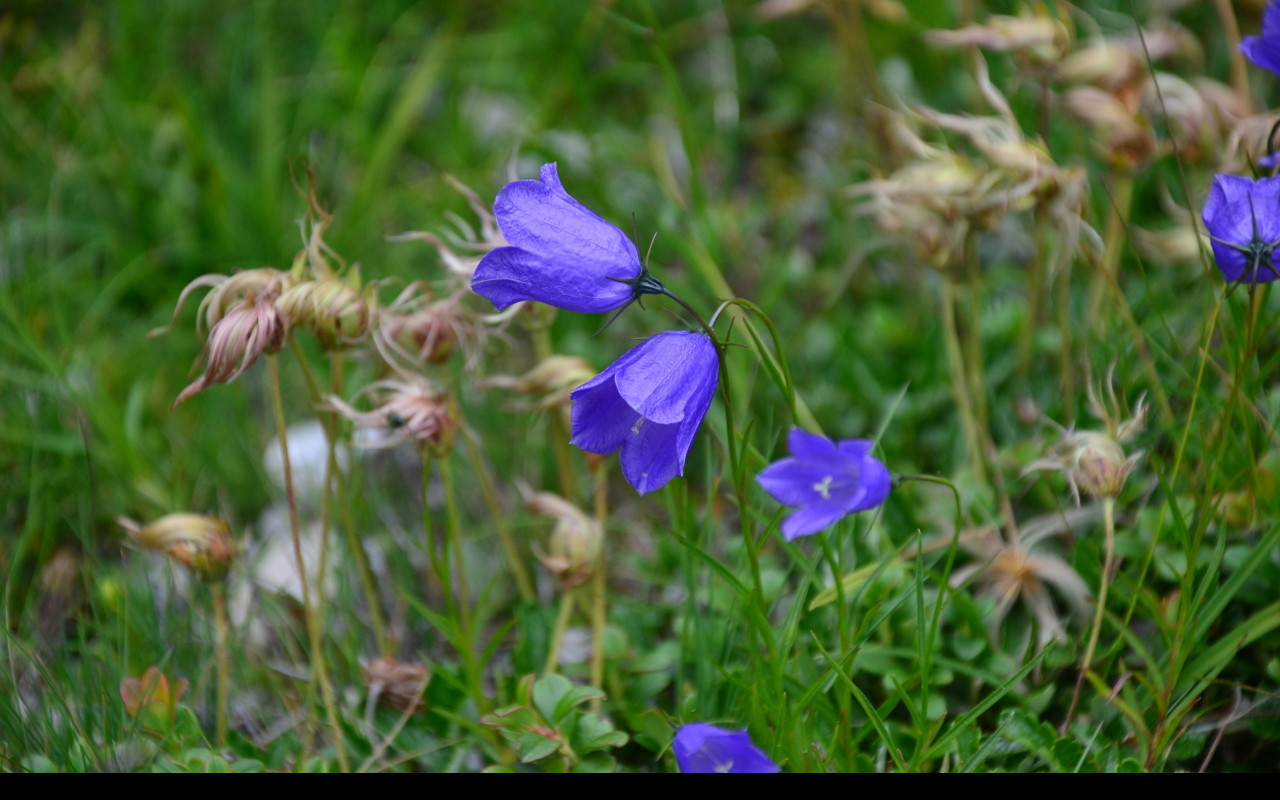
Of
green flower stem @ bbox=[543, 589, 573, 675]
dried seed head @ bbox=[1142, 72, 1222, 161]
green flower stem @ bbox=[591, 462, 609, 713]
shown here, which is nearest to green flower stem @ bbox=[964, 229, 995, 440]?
dried seed head @ bbox=[1142, 72, 1222, 161]

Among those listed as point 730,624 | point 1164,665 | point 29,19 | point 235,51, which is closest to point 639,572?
point 730,624

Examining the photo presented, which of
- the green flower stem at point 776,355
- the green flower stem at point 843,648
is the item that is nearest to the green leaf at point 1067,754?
the green flower stem at point 843,648

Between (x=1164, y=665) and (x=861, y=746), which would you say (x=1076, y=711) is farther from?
(x=861, y=746)

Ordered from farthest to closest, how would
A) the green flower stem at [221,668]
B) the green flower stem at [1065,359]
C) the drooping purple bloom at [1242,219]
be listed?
1. the green flower stem at [1065,359]
2. the green flower stem at [221,668]
3. the drooping purple bloom at [1242,219]

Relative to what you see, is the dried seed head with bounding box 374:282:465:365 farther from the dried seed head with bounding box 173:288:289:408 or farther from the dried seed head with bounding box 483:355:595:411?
the dried seed head with bounding box 173:288:289:408

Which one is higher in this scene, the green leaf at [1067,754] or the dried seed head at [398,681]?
the green leaf at [1067,754]

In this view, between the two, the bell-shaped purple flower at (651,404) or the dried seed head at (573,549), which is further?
the dried seed head at (573,549)

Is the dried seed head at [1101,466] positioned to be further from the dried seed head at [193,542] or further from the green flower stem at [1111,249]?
the dried seed head at [193,542]

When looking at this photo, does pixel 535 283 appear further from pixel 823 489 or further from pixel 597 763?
pixel 597 763
